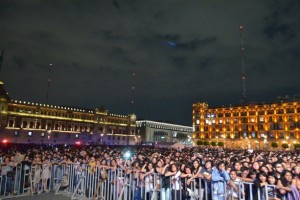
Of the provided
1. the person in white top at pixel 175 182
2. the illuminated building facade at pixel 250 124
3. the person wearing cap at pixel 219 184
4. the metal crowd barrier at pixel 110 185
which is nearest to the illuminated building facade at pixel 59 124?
the illuminated building facade at pixel 250 124

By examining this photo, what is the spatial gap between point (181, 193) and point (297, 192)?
3.66 m

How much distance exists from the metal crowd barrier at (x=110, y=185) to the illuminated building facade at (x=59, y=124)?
74.0 m

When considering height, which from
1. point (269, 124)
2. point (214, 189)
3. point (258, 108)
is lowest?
point (214, 189)

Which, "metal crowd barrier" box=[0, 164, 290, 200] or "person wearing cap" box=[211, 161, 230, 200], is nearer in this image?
"person wearing cap" box=[211, 161, 230, 200]

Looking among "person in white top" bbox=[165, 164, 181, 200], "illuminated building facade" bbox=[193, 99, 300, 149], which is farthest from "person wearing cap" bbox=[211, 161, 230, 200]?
"illuminated building facade" bbox=[193, 99, 300, 149]

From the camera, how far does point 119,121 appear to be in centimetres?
12012

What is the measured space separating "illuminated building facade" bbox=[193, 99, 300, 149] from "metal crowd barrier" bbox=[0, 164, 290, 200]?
88369 mm

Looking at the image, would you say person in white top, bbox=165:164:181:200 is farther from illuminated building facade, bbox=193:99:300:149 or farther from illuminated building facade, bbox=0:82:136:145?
illuminated building facade, bbox=193:99:300:149

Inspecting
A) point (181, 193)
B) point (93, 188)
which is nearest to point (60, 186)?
point (93, 188)

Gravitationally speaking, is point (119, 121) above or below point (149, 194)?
above

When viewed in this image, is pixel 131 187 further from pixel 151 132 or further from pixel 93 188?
pixel 151 132

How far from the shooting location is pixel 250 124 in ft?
315

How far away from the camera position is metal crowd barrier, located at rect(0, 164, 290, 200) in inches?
327

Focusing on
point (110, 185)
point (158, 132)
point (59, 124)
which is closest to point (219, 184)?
point (110, 185)
